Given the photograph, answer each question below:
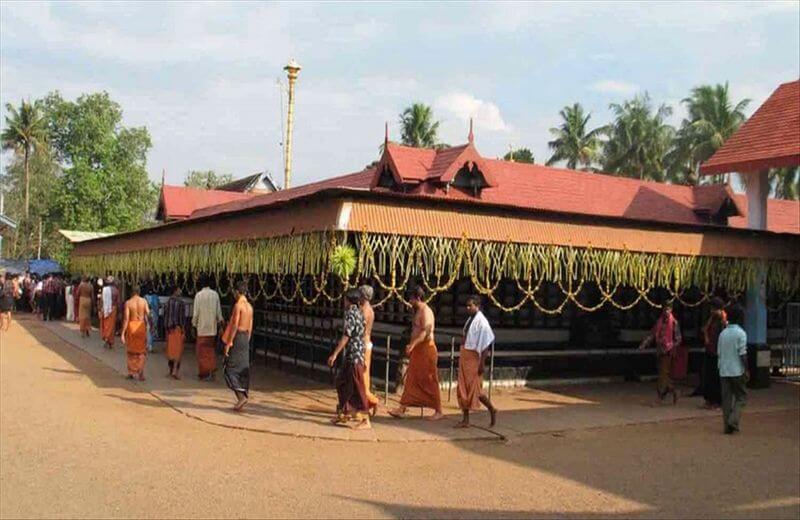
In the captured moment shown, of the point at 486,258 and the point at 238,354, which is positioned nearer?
the point at 238,354

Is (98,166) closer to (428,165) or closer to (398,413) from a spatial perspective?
(428,165)

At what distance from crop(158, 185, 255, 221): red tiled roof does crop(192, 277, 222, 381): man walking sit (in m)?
19.1

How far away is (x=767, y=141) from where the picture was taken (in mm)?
15234

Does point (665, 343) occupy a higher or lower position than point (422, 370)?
higher

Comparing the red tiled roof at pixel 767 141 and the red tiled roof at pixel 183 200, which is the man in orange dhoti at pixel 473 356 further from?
the red tiled roof at pixel 183 200

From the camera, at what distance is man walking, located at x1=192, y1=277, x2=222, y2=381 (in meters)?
12.4

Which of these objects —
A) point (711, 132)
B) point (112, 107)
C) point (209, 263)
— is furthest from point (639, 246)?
point (112, 107)

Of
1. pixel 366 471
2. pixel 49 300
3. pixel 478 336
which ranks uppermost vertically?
pixel 478 336

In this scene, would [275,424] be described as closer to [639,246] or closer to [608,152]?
[639,246]

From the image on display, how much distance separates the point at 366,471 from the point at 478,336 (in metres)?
2.66

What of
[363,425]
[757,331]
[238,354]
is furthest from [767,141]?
[238,354]

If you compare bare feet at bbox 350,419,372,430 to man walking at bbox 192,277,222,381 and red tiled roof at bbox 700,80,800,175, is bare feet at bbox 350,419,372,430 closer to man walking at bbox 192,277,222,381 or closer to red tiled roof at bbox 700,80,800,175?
man walking at bbox 192,277,222,381

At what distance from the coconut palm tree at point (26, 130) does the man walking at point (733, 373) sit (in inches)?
2008

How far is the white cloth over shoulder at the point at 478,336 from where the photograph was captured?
9.19m
